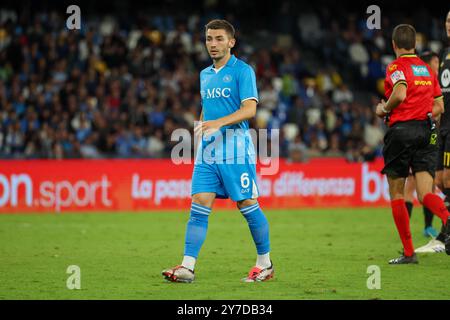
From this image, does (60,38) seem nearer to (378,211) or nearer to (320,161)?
(320,161)

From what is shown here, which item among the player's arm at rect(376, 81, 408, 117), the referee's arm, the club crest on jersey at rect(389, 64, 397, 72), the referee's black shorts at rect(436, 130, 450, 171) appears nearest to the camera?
the player's arm at rect(376, 81, 408, 117)

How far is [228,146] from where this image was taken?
26.7 ft

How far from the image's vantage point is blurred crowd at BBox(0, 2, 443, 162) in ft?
65.5

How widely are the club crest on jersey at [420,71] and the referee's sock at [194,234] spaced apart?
290 centimetres

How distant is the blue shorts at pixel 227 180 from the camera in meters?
8.05

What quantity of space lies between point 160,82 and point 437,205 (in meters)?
13.5

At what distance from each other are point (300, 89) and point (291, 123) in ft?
6.30

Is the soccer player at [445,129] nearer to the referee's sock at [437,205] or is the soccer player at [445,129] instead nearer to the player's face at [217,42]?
the referee's sock at [437,205]

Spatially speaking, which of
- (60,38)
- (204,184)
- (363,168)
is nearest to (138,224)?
(363,168)

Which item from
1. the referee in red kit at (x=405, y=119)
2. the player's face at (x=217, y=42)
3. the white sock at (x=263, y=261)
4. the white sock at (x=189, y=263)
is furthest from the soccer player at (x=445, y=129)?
the white sock at (x=189, y=263)

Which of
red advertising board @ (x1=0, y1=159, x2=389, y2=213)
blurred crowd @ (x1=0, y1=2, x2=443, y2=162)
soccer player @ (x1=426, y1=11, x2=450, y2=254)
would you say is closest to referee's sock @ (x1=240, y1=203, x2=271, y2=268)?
soccer player @ (x1=426, y1=11, x2=450, y2=254)

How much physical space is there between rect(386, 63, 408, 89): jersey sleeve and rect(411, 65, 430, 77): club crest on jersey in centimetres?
15

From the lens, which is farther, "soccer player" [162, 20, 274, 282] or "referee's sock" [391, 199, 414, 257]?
"referee's sock" [391, 199, 414, 257]

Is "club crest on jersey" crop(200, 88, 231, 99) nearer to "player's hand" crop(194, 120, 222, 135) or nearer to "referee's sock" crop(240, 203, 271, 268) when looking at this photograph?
"player's hand" crop(194, 120, 222, 135)
